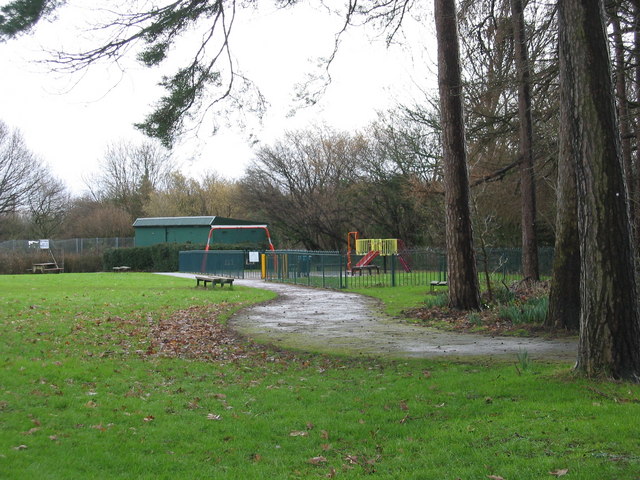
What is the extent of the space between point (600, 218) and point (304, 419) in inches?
151

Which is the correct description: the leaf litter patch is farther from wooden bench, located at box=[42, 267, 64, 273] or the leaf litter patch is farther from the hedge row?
wooden bench, located at box=[42, 267, 64, 273]

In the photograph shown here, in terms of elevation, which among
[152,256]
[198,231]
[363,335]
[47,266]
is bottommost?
[363,335]

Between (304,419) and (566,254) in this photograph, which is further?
(566,254)

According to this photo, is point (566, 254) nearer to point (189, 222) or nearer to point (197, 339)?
point (197, 339)

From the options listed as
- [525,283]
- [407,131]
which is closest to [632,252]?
[525,283]

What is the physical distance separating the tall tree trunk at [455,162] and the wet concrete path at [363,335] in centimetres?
206

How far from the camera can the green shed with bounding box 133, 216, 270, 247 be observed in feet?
139

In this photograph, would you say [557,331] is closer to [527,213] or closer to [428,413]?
[428,413]

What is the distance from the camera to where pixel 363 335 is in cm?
1138

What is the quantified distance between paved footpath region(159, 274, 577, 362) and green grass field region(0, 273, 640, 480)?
2.41 feet

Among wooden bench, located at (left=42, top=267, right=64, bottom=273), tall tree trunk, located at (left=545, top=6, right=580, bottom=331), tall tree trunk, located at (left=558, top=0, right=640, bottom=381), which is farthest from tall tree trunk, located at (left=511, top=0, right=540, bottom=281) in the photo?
wooden bench, located at (left=42, top=267, right=64, bottom=273)

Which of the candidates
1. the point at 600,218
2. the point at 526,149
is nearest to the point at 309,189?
the point at 526,149

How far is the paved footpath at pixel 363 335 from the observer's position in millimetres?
9250

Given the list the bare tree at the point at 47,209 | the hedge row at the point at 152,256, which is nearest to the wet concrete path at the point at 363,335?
the hedge row at the point at 152,256
